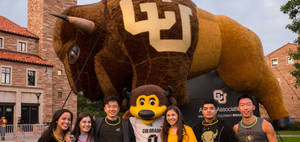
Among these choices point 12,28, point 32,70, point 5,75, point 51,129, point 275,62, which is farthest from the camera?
point 275,62

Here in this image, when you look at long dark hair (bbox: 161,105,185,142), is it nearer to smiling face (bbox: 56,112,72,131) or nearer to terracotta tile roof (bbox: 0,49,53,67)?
smiling face (bbox: 56,112,72,131)

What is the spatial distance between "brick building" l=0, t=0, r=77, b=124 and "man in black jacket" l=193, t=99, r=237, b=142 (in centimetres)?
1549

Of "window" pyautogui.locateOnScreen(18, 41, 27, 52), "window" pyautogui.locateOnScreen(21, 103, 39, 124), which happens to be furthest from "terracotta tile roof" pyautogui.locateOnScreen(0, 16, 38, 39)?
"window" pyautogui.locateOnScreen(21, 103, 39, 124)

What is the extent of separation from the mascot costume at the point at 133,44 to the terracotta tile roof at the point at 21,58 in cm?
1405

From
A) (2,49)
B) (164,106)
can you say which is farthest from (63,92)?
(164,106)

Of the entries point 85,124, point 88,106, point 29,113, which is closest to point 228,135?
point 85,124

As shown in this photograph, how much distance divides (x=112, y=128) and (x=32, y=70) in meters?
17.1

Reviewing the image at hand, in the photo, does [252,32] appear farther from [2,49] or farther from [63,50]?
[2,49]

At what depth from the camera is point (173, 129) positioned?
3.24m

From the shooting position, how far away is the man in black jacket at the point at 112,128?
3359 millimetres

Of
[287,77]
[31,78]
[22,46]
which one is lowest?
[287,77]

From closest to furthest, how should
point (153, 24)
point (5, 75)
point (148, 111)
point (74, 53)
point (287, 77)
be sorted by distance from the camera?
point (148, 111) < point (153, 24) < point (74, 53) < point (5, 75) < point (287, 77)

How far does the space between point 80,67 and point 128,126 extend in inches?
79.0

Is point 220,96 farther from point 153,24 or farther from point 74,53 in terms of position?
point 74,53
